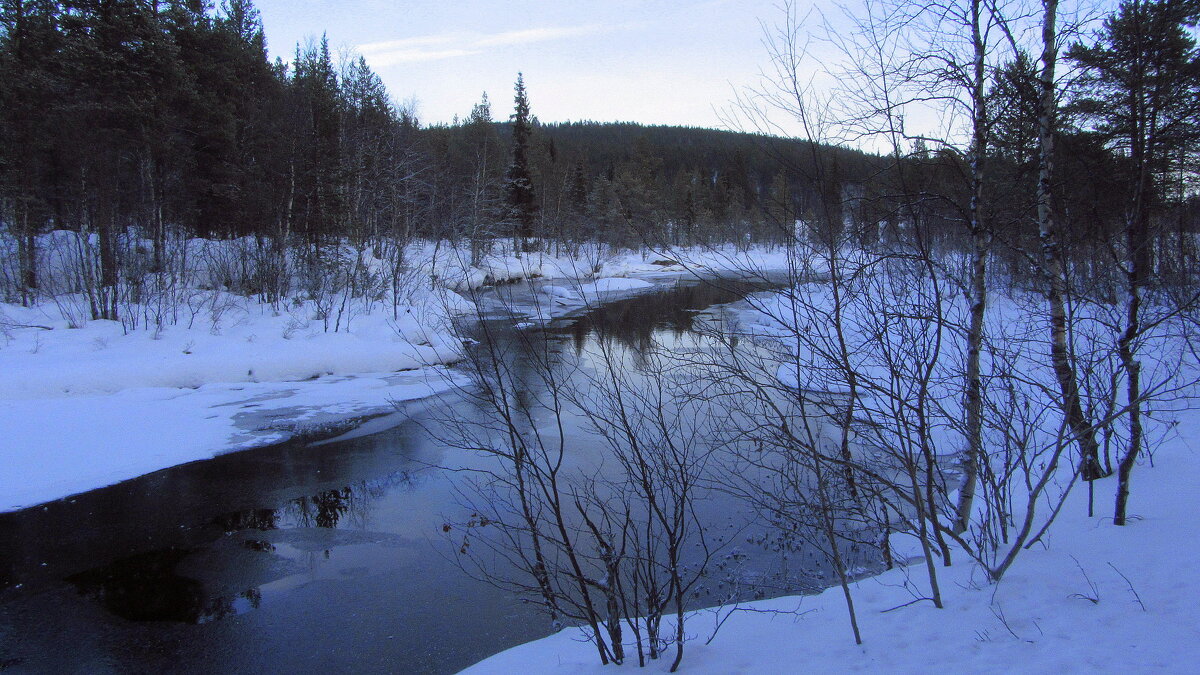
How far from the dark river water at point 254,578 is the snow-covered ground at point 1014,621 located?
1003 millimetres

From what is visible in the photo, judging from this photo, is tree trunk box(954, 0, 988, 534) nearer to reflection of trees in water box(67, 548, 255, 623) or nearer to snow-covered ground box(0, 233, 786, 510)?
A: snow-covered ground box(0, 233, 786, 510)

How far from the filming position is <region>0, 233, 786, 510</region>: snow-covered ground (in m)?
8.84

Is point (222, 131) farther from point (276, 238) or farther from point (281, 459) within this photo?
point (281, 459)

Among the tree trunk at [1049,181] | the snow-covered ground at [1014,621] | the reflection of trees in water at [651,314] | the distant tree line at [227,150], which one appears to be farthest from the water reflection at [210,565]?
the reflection of trees in water at [651,314]

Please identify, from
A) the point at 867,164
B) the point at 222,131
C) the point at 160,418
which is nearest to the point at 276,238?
the point at 222,131

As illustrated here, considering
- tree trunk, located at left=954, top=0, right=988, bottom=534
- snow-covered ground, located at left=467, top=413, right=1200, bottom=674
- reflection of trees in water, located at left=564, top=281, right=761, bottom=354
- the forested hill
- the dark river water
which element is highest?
the forested hill

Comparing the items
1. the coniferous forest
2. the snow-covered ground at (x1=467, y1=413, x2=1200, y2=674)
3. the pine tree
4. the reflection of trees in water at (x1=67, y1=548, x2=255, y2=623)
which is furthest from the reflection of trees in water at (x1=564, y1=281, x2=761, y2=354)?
the pine tree

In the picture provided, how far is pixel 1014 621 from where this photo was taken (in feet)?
11.7

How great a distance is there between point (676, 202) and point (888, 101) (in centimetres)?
5238

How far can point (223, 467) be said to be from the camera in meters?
8.88

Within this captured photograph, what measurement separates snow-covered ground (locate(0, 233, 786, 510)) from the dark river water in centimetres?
108

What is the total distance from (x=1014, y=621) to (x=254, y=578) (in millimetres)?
6009

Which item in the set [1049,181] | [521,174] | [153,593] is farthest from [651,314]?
[521,174]

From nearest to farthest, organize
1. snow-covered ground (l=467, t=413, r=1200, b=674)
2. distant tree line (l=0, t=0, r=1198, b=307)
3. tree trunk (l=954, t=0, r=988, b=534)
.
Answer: snow-covered ground (l=467, t=413, r=1200, b=674) < tree trunk (l=954, t=0, r=988, b=534) < distant tree line (l=0, t=0, r=1198, b=307)
